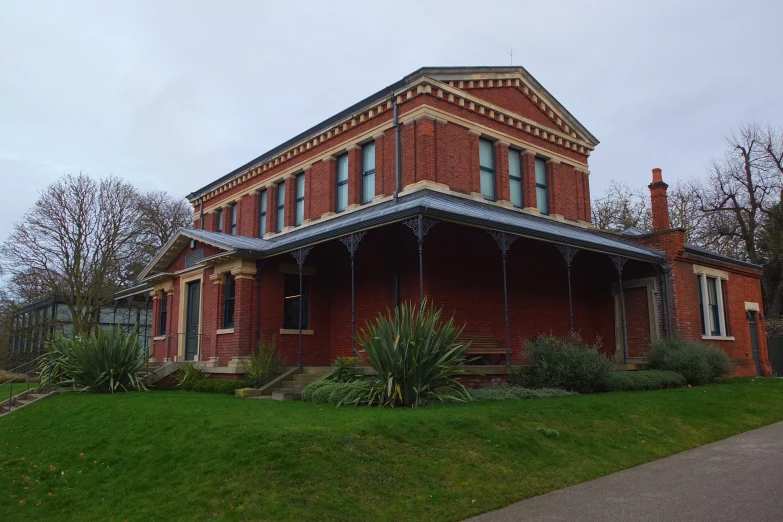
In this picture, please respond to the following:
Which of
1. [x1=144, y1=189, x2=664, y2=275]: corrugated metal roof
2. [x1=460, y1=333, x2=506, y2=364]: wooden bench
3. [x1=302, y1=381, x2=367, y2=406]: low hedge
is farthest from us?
[x1=460, y1=333, x2=506, y2=364]: wooden bench

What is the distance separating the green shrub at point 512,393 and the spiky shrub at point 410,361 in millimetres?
554

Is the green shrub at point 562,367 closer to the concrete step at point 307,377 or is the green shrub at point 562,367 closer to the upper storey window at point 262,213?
the concrete step at point 307,377

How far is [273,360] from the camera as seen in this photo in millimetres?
16047

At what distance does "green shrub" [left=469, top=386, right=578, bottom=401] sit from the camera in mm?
12133

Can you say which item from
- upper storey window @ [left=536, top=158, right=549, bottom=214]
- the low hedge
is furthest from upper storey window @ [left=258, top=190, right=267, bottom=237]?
the low hedge

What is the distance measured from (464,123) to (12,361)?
89.1 feet

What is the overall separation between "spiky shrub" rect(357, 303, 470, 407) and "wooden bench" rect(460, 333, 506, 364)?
300 cm

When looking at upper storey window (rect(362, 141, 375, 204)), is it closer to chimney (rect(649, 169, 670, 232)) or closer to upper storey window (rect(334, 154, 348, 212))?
upper storey window (rect(334, 154, 348, 212))

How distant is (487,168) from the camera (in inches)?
768

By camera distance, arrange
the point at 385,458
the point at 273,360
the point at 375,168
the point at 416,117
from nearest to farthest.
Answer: the point at 385,458 → the point at 273,360 → the point at 416,117 → the point at 375,168

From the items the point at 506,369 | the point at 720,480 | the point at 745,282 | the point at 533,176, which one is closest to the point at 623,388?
the point at 506,369

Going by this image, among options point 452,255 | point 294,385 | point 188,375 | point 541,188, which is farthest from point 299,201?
point 294,385

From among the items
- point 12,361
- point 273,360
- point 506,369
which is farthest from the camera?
point 12,361

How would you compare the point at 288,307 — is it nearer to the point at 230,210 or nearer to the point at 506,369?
the point at 506,369
